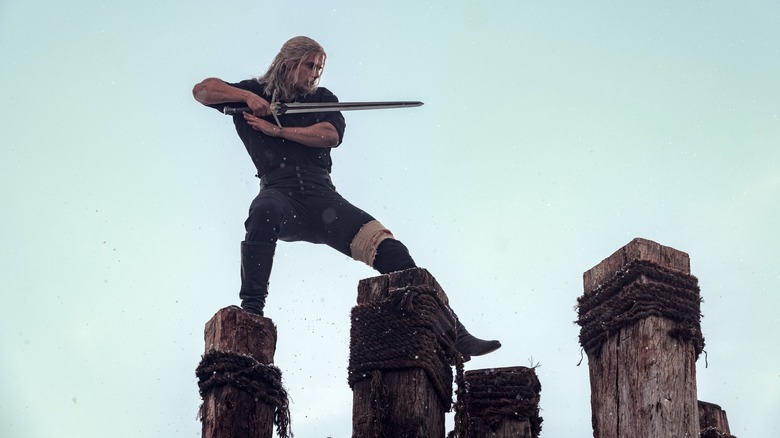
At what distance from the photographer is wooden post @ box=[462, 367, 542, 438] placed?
414cm

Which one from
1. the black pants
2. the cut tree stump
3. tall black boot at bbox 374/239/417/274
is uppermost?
the black pants

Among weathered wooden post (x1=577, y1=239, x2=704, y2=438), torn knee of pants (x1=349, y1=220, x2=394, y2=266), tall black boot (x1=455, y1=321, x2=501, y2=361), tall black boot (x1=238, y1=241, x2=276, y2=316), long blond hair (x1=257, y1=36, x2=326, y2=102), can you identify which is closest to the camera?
weathered wooden post (x1=577, y1=239, x2=704, y2=438)

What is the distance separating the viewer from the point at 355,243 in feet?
18.8

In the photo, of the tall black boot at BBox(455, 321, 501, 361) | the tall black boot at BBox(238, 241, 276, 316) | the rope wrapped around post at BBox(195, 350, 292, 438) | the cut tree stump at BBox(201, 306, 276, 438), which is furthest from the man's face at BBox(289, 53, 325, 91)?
the rope wrapped around post at BBox(195, 350, 292, 438)

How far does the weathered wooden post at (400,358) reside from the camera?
385 cm

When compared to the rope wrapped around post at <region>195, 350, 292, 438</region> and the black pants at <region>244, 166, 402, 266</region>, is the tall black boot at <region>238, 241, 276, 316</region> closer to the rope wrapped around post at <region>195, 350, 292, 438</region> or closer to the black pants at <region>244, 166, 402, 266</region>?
the black pants at <region>244, 166, 402, 266</region>

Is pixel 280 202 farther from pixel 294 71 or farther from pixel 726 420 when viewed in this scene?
pixel 726 420

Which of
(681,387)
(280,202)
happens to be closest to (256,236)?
(280,202)

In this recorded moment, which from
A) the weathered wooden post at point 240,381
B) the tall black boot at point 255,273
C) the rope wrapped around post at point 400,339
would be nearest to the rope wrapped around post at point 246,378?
the weathered wooden post at point 240,381

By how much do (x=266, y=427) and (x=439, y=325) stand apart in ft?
2.85

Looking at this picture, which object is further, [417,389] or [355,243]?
[355,243]

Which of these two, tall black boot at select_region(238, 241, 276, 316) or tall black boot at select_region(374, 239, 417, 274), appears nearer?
tall black boot at select_region(238, 241, 276, 316)

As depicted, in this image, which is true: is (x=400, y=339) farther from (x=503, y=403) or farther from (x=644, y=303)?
(x=644, y=303)

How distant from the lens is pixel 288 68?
6234mm
